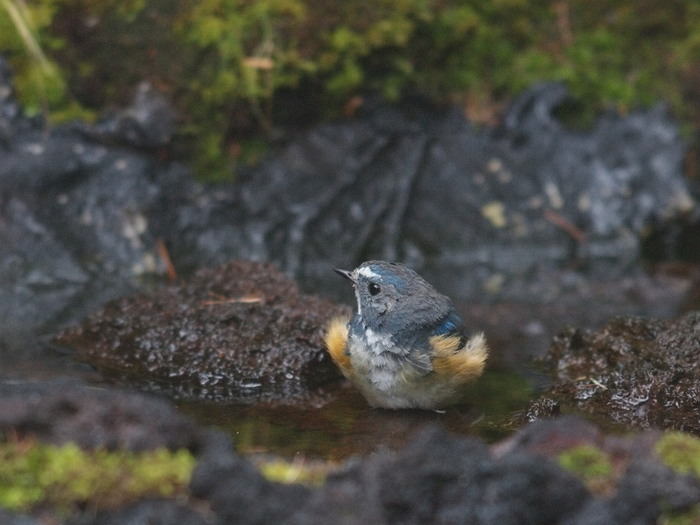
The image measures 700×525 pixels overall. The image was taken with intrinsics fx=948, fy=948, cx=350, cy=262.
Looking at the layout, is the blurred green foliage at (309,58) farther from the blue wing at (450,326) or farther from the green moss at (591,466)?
the green moss at (591,466)

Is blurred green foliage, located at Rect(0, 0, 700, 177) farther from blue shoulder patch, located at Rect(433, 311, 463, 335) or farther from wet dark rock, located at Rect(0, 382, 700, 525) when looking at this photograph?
wet dark rock, located at Rect(0, 382, 700, 525)

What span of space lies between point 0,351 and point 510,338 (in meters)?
3.49

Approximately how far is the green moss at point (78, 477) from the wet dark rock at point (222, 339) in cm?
206

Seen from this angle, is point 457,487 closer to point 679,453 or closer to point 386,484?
point 386,484

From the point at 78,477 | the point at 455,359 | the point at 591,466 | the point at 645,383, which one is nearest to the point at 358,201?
the point at 455,359

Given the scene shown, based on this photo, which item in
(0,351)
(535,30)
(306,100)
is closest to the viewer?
→ (0,351)

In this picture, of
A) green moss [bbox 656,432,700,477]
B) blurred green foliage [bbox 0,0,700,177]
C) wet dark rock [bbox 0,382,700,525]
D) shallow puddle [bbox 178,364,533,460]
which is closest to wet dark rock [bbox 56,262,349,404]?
shallow puddle [bbox 178,364,533,460]

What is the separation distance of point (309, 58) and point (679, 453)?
18.6 feet

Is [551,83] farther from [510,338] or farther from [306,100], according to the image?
[510,338]

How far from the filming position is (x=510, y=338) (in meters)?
6.90

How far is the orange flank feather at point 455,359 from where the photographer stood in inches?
211

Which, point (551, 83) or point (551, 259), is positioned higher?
point (551, 83)

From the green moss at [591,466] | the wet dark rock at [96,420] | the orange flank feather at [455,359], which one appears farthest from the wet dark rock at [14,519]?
the orange flank feather at [455,359]

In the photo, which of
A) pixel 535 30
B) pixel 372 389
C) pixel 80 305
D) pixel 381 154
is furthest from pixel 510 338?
pixel 535 30
